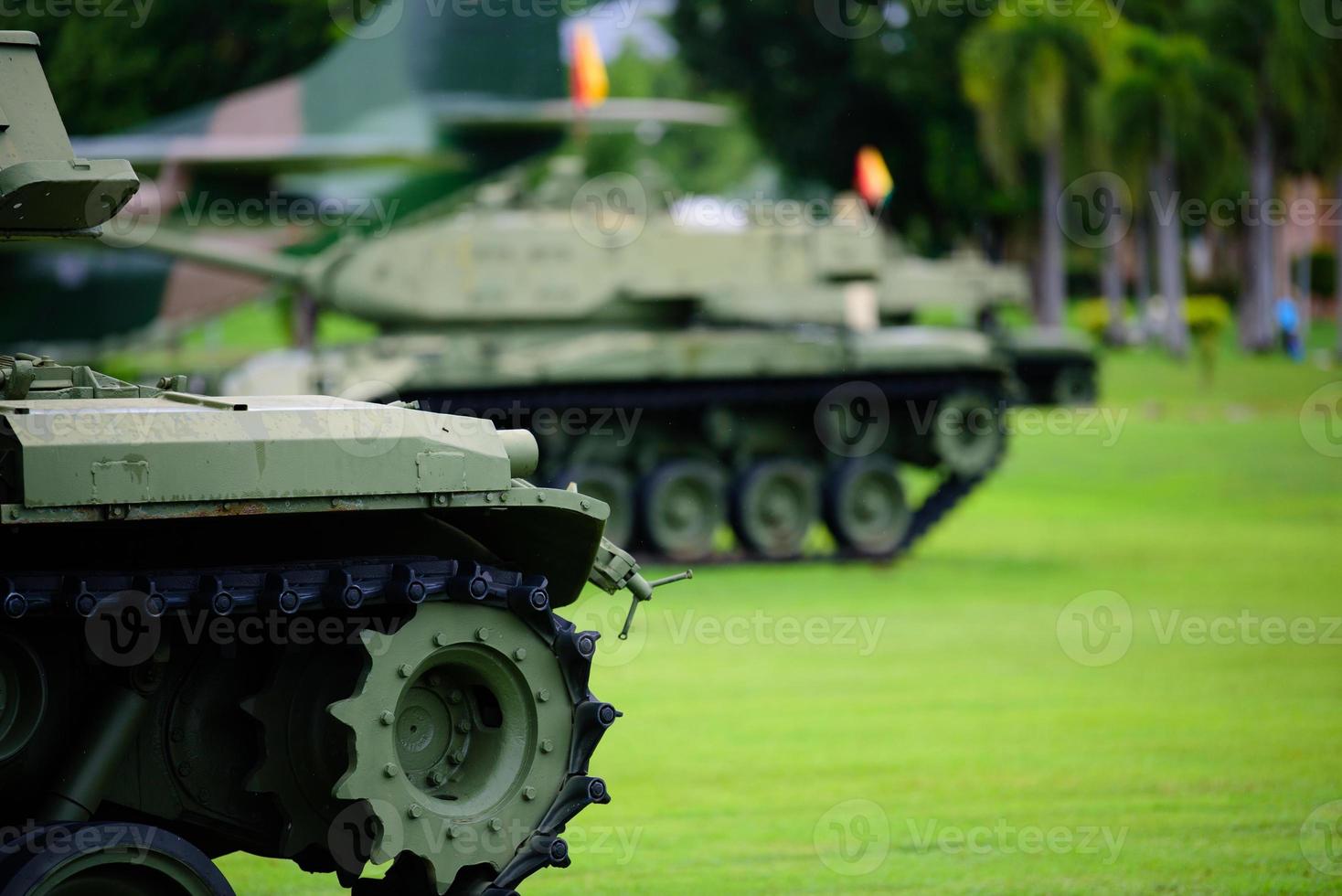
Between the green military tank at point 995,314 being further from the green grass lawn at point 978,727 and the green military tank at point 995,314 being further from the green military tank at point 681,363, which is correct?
A: the green grass lawn at point 978,727

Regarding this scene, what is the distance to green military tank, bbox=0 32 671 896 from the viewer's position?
19.9ft

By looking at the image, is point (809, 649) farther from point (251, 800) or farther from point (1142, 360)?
Answer: point (1142, 360)

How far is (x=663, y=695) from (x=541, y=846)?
5.95 metres

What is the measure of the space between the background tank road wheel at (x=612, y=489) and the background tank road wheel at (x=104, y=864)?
13411mm

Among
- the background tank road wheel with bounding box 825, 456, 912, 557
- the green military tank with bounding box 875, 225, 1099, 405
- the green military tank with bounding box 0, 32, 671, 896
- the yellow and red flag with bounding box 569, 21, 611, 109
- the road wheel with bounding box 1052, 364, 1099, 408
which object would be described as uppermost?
the yellow and red flag with bounding box 569, 21, 611, 109

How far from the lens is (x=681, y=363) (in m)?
19.5

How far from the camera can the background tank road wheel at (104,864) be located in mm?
5867

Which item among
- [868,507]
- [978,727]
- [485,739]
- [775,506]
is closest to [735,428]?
[775,506]

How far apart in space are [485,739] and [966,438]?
560 inches

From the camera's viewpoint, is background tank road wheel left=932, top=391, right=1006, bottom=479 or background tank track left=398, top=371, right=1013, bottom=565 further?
background tank road wheel left=932, top=391, right=1006, bottom=479

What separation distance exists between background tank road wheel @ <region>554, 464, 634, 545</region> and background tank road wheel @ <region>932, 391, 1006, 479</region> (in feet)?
9.92

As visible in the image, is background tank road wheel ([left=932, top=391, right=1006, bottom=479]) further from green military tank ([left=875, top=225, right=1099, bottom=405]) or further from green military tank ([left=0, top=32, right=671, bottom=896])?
green military tank ([left=0, top=32, right=671, bottom=896])

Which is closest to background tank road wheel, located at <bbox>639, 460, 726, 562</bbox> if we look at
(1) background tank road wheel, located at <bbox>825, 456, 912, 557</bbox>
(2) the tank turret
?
(1) background tank road wheel, located at <bbox>825, 456, 912, 557</bbox>

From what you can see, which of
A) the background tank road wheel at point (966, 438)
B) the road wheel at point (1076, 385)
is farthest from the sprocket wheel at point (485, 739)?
the road wheel at point (1076, 385)
